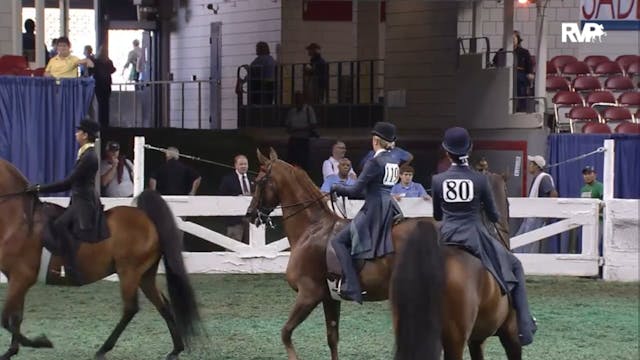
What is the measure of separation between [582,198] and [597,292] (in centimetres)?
234

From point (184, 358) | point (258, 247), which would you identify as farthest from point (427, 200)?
point (184, 358)

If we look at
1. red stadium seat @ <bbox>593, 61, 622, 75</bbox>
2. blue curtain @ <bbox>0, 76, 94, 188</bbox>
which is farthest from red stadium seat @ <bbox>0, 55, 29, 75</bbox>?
red stadium seat @ <bbox>593, 61, 622, 75</bbox>

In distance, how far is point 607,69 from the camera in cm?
2758

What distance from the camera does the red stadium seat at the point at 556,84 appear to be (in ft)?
86.9

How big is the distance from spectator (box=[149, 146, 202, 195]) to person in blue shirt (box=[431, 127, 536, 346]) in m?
10.3

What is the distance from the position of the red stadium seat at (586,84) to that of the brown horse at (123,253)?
1653 cm

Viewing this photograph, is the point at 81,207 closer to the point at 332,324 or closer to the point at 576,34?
the point at 332,324

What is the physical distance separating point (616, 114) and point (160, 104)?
42.2 ft

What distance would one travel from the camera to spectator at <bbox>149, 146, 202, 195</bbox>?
18922 millimetres

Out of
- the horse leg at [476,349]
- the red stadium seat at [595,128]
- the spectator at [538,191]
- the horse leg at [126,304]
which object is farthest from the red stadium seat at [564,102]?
the horse leg at [476,349]

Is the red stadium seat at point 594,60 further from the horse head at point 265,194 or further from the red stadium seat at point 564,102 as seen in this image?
the horse head at point 265,194

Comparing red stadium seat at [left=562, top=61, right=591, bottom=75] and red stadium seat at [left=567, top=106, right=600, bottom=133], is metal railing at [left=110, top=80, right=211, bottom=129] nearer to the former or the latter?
red stadium seat at [left=562, top=61, right=591, bottom=75]

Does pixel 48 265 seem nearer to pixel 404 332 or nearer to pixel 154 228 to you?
pixel 154 228

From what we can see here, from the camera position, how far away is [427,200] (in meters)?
18.2
